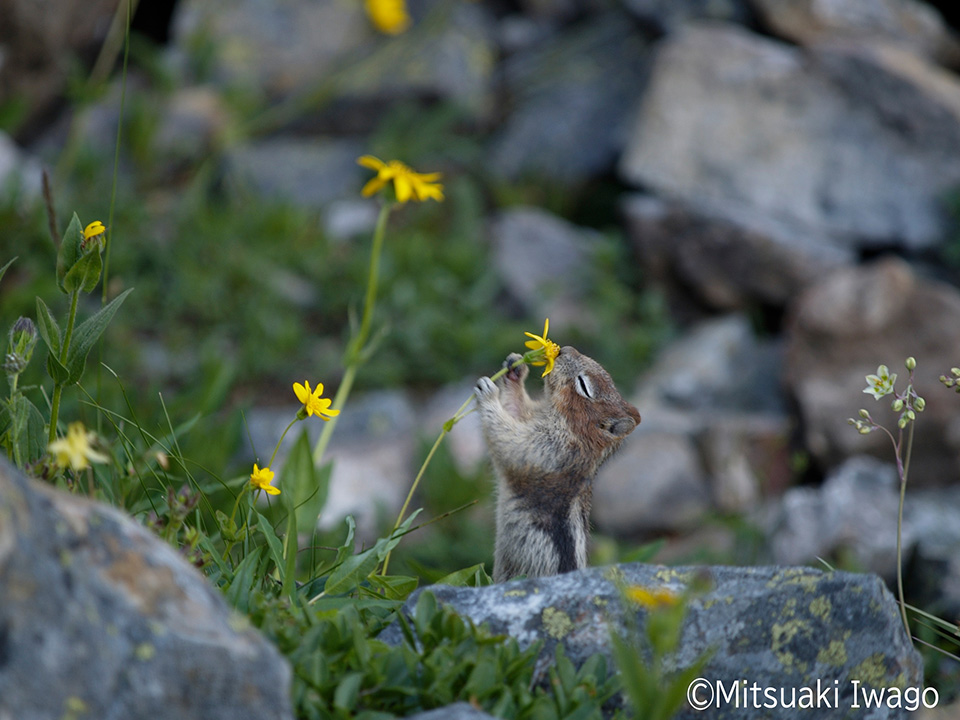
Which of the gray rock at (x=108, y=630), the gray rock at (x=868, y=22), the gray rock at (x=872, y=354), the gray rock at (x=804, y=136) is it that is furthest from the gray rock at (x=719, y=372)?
the gray rock at (x=108, y=630)

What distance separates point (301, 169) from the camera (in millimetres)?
9461

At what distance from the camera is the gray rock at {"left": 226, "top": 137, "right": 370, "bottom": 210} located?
907 centimetres

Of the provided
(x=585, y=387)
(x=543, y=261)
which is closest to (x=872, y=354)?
(x=543, y=261)

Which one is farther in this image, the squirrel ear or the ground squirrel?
the squirrel ear

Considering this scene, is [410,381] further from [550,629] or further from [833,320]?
[550,629]

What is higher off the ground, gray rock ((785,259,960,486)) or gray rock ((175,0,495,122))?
gray rock ((175,0,495,122))

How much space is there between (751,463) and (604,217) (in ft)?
12.0

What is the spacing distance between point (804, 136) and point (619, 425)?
6.65 m

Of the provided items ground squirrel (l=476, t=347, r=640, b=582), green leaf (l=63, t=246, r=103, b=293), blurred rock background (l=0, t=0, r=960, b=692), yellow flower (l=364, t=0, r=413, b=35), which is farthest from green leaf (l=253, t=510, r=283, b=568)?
yellow flower (l=364, t=0, r=413, b=35)

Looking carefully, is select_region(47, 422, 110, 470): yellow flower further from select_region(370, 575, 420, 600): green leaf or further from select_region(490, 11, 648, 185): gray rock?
select_region(490, 11, 648, 185): gray rock

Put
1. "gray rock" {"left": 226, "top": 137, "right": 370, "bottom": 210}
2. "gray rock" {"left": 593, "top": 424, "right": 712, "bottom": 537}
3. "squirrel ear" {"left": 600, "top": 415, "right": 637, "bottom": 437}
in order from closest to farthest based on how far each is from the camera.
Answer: "squirrel ear" {"left": 600, "top": 415, "right": 637, "bottom": 437}
"gray rock" {"left": 593, "top": 424, "right": 712, "bottom": 537}
"gray rock" {"left": 226, "top": 137, "right": 370, "bottom": 210}

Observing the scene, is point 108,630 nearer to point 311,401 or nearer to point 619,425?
point 311,401

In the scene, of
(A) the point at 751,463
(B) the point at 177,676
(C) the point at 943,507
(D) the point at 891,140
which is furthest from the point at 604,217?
(B) the point at 177,676

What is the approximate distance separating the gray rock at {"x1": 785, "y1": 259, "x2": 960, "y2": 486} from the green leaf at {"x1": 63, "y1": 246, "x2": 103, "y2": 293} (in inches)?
238
